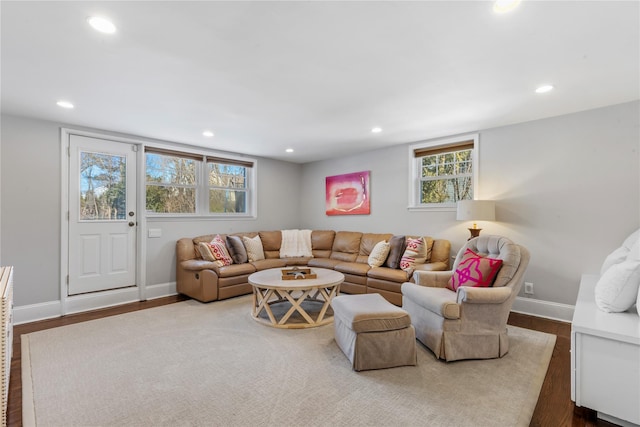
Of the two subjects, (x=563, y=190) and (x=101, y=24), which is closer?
(x=101, y=24)

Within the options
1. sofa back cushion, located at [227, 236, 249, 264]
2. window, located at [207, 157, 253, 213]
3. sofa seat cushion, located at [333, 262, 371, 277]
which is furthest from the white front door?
sofa seat cushion, located at [333, 262, 371, 277]

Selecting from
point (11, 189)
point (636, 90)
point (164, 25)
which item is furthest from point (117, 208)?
point (636, 90)

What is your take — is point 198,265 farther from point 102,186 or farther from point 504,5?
point 504,5

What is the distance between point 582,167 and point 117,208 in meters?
5.67

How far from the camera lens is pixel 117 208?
4.12 metres

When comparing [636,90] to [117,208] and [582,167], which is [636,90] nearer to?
[582,167]

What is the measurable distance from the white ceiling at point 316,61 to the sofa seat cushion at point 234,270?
1.95 m

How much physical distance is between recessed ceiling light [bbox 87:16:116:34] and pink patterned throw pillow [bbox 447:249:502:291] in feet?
10.5

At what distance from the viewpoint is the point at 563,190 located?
335 cm

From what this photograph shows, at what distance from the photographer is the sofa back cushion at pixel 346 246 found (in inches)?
197

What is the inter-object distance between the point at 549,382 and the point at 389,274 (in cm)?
194

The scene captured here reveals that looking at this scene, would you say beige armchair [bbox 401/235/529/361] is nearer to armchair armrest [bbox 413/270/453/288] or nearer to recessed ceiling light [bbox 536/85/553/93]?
armchair armrest [bbox 413/270/453/288]

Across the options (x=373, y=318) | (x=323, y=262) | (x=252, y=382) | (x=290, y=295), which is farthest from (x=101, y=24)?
(x=323, y=262)

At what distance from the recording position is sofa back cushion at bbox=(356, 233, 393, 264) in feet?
15.5
